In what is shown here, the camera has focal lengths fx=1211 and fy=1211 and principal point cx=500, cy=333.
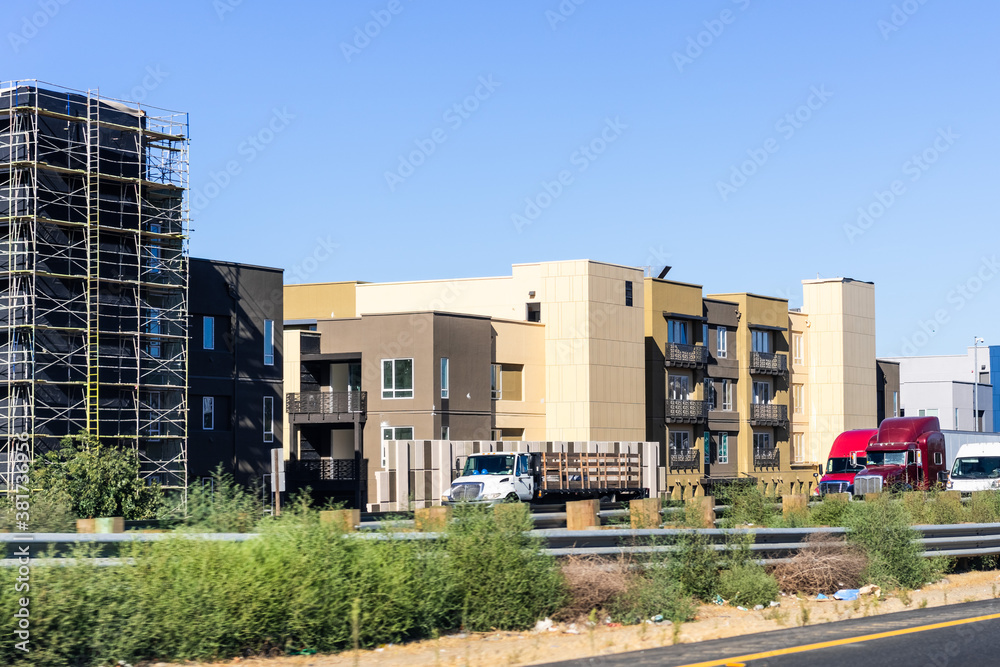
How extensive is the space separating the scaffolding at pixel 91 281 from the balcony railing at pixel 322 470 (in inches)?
432

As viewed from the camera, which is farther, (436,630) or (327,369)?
(327,369)

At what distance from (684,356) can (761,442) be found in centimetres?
1064

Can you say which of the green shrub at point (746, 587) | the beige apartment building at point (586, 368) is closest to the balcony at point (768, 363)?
the beige apartment building at point (586, 368)

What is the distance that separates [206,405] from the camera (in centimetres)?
4947

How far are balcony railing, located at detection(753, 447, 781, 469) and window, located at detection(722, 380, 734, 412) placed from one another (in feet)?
11.1

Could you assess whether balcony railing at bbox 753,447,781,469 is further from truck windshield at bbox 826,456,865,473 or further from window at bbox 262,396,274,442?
window at bbox 262,396,274,442

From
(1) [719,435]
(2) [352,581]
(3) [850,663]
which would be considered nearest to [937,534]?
(3) [850,663]

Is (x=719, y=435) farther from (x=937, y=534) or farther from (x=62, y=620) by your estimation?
(x=62, y=620)

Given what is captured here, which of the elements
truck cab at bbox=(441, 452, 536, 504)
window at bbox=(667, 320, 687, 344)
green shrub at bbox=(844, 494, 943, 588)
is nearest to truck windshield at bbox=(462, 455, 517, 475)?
truck cab at bbox=(441, 452, 536, 504)

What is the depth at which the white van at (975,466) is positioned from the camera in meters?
40.6

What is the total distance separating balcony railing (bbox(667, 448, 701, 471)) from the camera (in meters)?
67.0

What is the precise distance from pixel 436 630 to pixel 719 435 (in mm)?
61428

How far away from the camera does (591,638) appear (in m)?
12.5

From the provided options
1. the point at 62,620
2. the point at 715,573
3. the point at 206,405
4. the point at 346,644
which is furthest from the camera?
the point at 206,405
